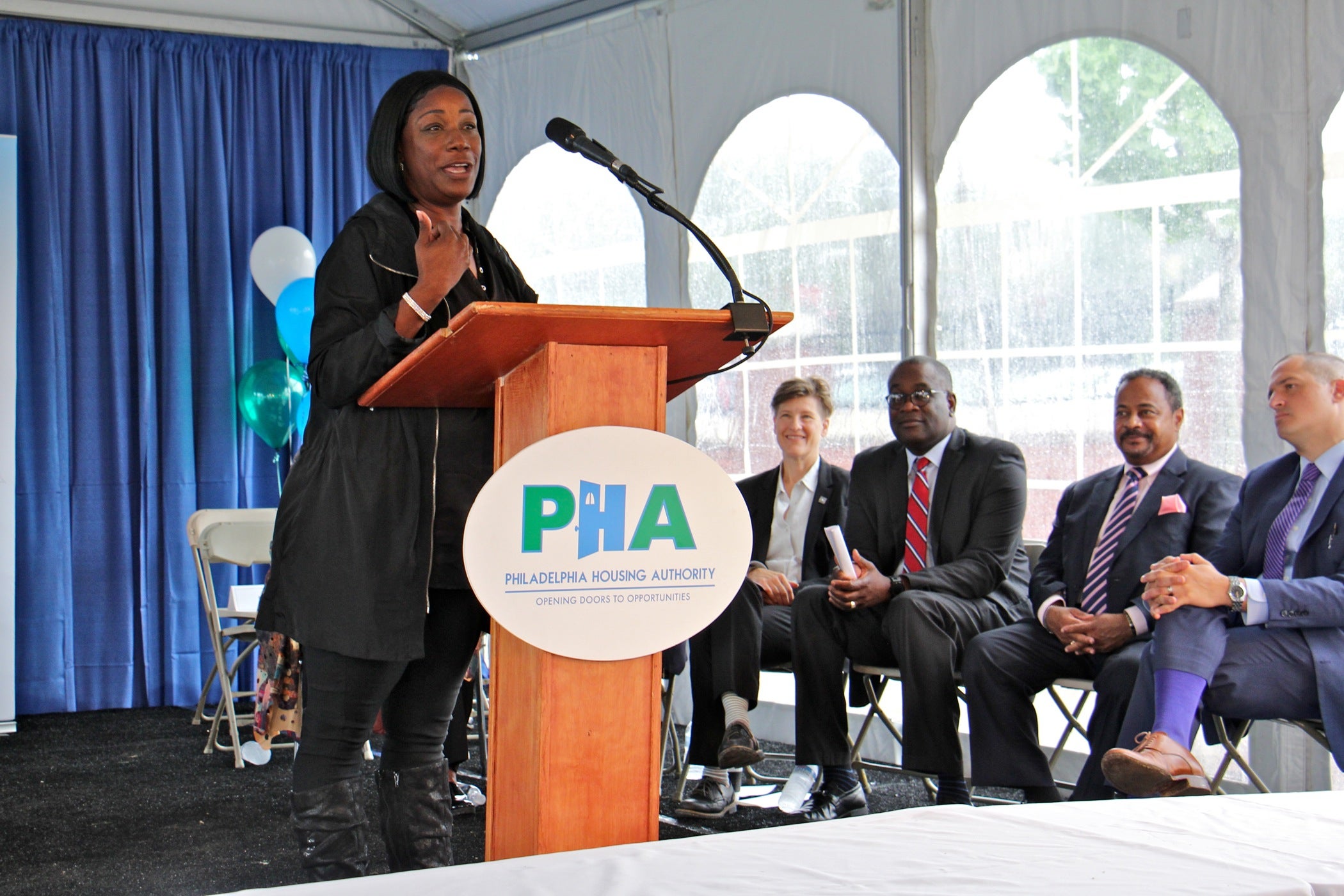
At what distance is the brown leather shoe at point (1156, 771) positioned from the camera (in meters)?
2.63

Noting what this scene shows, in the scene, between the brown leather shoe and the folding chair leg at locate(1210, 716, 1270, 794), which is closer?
the brown leather shoe

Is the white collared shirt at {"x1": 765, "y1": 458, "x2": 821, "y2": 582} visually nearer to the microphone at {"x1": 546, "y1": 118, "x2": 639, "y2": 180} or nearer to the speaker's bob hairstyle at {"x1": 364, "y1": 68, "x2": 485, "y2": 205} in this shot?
the speaker's bob hairstyle at {"x1": 364, "y1": 68, "x2": 485, "y2": 205}

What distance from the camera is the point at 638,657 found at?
150cm

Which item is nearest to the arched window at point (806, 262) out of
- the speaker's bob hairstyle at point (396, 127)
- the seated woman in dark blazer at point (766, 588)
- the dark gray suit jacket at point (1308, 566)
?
the seated woman in dark blazer at point (766, 588)

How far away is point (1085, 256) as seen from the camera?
392cm

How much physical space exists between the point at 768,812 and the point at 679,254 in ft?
8.27

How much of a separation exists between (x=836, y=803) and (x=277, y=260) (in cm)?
391

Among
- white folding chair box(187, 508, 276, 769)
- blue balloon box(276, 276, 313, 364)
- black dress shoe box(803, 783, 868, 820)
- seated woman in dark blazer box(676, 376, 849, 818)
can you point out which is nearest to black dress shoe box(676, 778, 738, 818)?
seated woman in dark blazer box(676, 376, 849, 818)

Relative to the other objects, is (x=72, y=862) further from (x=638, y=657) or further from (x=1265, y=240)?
(x=1265, y=240)

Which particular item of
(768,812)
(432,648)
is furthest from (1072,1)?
(432,648)

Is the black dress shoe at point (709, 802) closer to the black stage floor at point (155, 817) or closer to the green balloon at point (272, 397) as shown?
the black stage floor at point (155, 817)

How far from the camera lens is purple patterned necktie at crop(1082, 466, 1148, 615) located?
3408 millimetres

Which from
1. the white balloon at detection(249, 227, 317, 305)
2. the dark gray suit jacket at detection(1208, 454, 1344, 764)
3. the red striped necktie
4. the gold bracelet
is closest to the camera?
the gold bracelet

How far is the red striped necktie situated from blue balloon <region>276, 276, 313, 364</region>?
3.01 m
